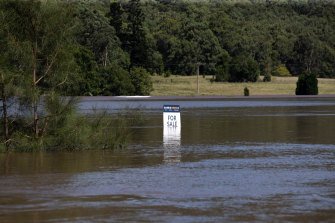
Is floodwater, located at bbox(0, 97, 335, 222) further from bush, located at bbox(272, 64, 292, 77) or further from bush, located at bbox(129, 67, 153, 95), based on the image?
bush, located at bbox(272, 64, 292, 77)

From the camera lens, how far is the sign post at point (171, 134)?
1657cm

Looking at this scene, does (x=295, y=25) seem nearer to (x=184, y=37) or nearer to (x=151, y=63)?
(x=184, y=37)

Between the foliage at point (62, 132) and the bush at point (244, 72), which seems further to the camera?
the bush at point (244, 72)

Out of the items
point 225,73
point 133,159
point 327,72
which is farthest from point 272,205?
point 327,72

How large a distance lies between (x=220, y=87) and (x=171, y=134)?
8499cm

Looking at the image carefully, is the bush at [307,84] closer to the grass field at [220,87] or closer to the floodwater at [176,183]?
the grass field at [220,87]

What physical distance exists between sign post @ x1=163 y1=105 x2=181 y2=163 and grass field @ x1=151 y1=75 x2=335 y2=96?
2803 inches

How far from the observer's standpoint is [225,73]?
120312 millimetres

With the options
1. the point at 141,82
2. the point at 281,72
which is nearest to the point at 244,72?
the point at 281,72

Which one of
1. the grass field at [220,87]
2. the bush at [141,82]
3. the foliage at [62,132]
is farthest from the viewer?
the grass field at [220,87]

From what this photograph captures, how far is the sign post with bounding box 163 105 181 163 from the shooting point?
16.6m

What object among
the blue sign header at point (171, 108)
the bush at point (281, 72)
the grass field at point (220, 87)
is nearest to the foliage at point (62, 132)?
the blue sign header at point (171, 108)

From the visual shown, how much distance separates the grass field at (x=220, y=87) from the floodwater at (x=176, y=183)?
81447 mm

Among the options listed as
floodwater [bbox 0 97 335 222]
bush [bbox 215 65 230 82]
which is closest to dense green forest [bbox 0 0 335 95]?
bush [bbox 215 65 230 82]
